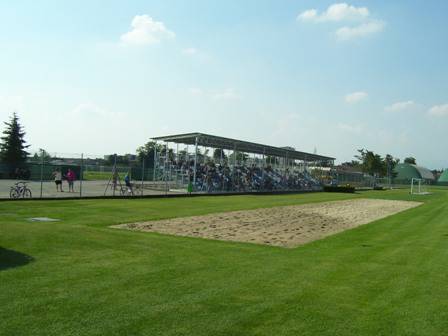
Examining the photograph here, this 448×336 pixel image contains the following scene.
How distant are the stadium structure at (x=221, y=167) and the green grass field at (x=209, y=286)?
23.9 m

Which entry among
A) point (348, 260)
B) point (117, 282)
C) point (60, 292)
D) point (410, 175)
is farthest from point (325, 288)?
point (410, 175)

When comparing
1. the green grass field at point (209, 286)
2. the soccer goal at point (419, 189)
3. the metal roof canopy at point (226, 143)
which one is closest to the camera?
the green grass field at point (209, 286)

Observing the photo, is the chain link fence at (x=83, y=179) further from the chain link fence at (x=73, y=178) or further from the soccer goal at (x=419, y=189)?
the soccer goal at (x=419, y=189)

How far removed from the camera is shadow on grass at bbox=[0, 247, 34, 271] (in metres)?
7.48

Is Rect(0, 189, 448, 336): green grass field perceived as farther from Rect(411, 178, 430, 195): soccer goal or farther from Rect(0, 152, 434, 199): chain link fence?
Rect(411, 178, 430, 195): soccer goal

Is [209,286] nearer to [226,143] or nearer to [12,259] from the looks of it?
[12,259]

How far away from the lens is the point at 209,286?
6695mm

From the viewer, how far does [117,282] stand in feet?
22.0

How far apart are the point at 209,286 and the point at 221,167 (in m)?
33.0

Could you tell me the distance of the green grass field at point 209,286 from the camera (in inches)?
202

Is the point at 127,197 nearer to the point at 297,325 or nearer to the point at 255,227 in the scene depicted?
the point at 255,227

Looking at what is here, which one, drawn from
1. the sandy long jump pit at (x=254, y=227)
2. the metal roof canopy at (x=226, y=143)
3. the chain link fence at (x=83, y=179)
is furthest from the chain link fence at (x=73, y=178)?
the sandy long jump pit at (x=254, y=227)

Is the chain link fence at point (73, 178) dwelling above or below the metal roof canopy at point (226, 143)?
below

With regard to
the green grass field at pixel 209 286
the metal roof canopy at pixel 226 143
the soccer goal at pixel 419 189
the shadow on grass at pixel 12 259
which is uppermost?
the metal roof canopy at pixel 226 143
